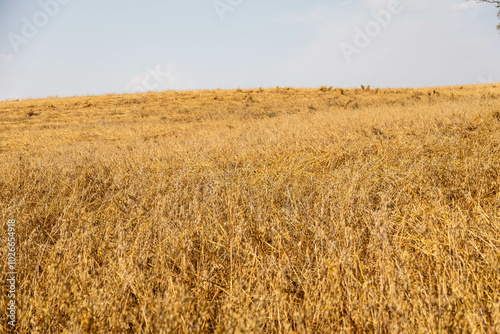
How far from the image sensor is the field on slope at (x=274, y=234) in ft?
4.74

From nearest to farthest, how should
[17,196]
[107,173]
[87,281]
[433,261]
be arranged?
[87,281] < [433,261] < [17,196] < [107,173]

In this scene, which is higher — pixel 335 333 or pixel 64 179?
pixel 64 179

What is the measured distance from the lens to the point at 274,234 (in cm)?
230

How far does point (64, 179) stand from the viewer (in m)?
3.86

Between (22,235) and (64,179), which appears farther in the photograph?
(64,179)

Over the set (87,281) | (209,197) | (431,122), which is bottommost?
(87,281)

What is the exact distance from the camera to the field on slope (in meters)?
1.44

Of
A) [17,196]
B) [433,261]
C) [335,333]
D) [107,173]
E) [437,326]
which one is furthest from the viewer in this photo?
[107,173]

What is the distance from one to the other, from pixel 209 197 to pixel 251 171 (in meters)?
0.92

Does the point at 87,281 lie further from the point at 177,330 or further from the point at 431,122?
the point at 431,122

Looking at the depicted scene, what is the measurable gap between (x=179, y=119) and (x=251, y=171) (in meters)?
9.06

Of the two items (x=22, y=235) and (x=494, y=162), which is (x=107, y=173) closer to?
(x=22, y=235)

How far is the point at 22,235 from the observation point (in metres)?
2.45

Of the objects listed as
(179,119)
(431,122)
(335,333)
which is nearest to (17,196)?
(335,333)
